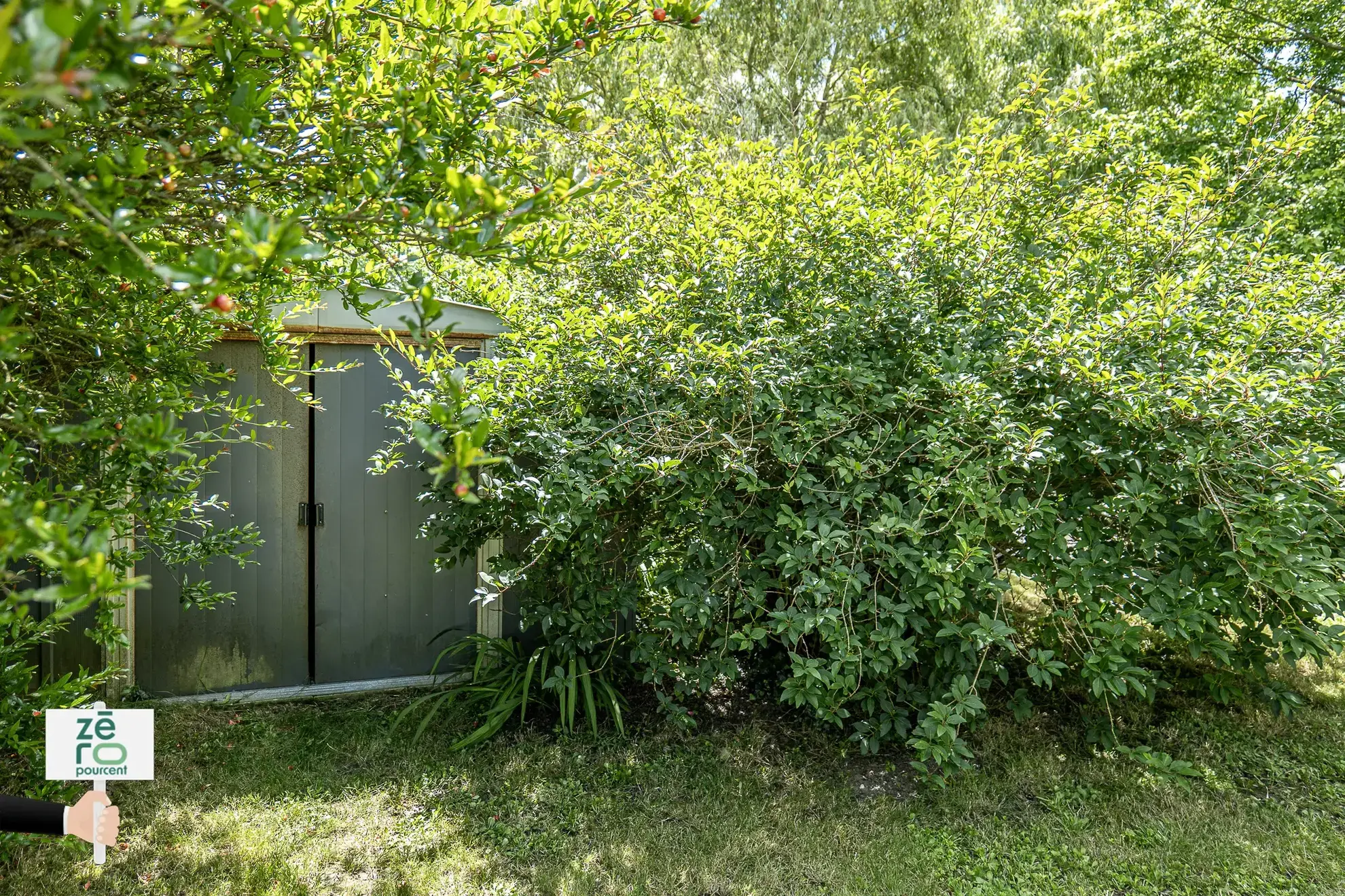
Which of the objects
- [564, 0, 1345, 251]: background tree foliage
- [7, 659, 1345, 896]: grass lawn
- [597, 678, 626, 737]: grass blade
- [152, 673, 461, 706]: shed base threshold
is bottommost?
[7, 659, 1345, 896]: grass lawn

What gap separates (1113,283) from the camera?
3.50 m

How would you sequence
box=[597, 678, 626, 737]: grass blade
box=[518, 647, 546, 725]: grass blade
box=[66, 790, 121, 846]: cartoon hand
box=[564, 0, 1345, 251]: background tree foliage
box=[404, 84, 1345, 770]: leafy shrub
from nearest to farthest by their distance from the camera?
box=[66, 790, 121, 846]: cartoon hand → box=[404, 84, 1345, 770]: leafy shrub → box=[597, 678, 626, 737]: grass blade → box=[518, 647, 546, 725]: grass blade → box=[564, 0, 1345, 251]: background tree foliage

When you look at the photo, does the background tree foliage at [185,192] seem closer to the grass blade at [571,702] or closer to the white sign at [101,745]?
the white sign at [101,745]

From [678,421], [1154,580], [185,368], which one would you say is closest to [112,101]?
[185,368]

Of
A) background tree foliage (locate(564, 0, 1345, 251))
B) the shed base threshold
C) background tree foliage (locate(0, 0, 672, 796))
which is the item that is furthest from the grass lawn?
background tree foliage (locate(564, 0, 1345, 251))

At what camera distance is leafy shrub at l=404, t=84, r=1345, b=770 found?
2896mm

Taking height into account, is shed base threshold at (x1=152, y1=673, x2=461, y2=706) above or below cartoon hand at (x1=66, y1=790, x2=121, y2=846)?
below

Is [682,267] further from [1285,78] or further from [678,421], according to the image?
[1285,78]

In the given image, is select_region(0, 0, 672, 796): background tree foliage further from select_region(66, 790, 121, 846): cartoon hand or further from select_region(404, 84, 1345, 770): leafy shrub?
select_region(404, 84, 1345, 770): leafy shrub

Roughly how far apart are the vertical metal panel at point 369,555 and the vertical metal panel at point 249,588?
0.37ft

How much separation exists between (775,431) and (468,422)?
187 centimetres

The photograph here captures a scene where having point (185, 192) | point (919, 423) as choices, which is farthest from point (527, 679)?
point (185, 192)

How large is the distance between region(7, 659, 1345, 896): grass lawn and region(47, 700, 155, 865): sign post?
221 mm

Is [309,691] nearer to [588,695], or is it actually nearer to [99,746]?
[588,695]
